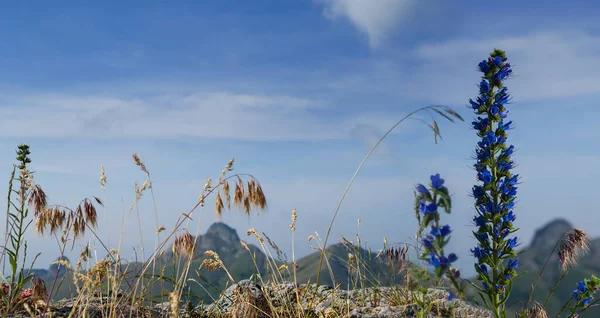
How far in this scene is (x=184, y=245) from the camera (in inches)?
189

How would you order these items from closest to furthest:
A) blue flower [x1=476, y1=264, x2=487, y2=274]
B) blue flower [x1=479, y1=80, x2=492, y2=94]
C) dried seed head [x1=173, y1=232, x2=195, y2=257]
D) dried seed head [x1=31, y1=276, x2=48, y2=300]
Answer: blue flower [x1=476, y1=264, x2=487, y2=274]
blue flower [x1=479, y1=80, x2=492, y2=94]
dried seed head [x1=173, y1=232, x2=195, y2=257]
dried seed head [x1=31, y1=276, x2=48, y2=300]

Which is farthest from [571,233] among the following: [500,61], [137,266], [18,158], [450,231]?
[18,158]

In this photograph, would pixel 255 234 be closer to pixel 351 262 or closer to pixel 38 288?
pixel 351 262

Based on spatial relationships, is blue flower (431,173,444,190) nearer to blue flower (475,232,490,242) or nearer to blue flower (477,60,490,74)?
blue flower (475,232,490,242)

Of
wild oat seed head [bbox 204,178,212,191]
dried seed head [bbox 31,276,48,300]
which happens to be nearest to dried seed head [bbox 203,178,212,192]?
wild oat seed head [bbox 204,178,212,191]

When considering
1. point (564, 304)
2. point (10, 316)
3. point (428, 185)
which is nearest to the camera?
point (428, 185)

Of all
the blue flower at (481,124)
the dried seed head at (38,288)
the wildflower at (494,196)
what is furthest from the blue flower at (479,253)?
the dried seed head at (38,288)

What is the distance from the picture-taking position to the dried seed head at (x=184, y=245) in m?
4.80

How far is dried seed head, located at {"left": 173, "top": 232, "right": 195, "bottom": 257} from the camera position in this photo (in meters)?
4.80

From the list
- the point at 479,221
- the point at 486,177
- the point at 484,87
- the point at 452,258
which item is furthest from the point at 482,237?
the point at 452,258

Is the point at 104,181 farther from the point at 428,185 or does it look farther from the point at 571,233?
the point at 571,233

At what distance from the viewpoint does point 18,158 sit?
5.14 m

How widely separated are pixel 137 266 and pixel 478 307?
3.28 metres

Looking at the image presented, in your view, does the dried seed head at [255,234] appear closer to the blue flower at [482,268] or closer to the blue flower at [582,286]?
the blue flower at [482,268]
